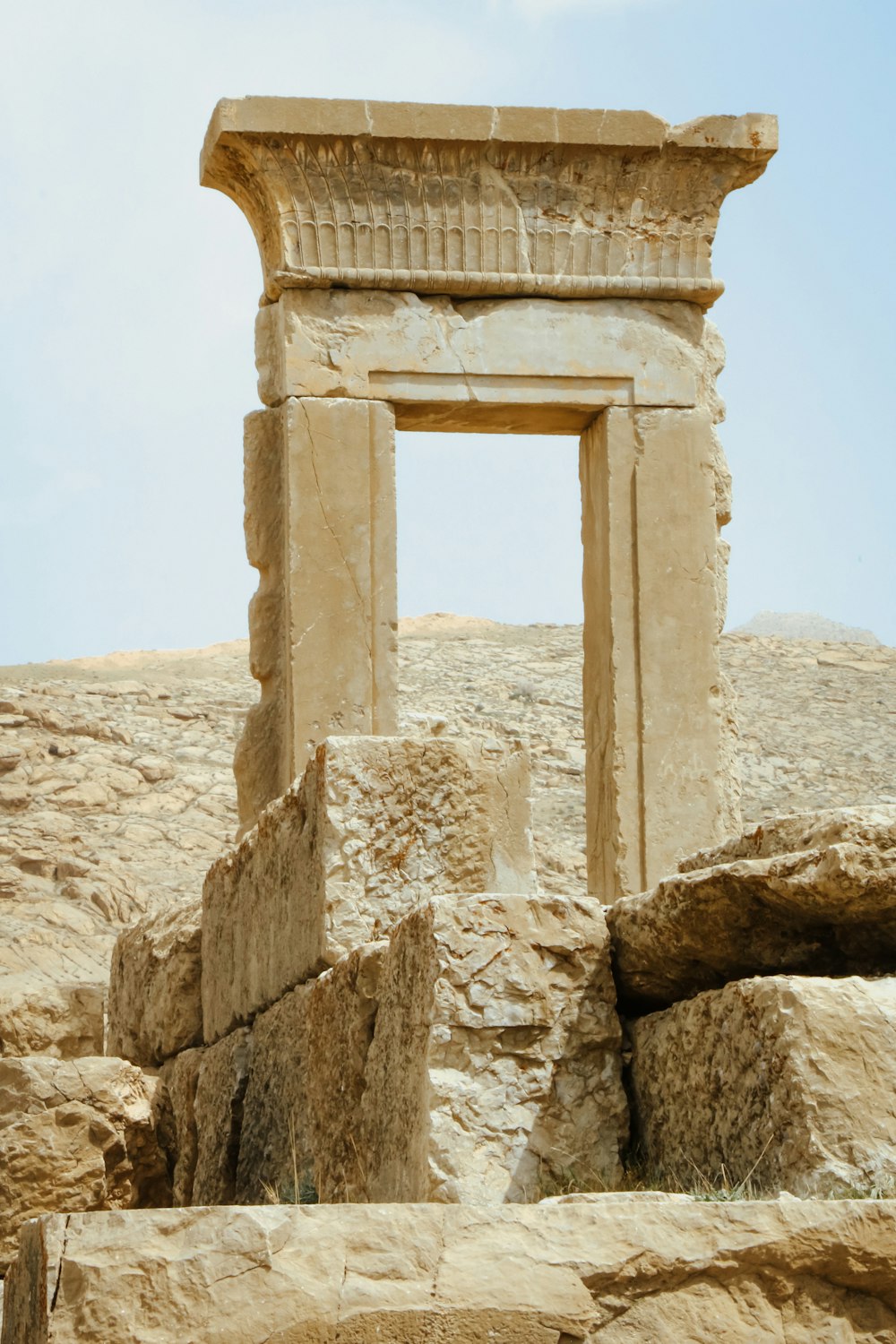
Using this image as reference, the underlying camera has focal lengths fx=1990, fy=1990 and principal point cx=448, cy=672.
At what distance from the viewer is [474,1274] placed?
255 centimetres

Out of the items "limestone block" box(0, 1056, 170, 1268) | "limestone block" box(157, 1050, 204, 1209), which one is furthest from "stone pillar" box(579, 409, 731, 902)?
"limestone block" box(0, 1056, 170, 1268)

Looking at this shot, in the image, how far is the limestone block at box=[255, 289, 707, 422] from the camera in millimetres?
8008

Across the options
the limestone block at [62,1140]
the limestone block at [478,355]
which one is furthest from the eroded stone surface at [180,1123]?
the limestone block at [478,355]

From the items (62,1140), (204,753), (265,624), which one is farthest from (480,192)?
(204,753)

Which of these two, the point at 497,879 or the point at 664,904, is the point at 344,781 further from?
the point at 664,904

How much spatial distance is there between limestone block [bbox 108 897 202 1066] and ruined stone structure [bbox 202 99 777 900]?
41.6 inches

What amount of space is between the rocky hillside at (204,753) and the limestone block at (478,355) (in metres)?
2.24

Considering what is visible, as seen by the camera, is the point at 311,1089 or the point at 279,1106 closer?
the point at 311,1089

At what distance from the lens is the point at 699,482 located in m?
8.27

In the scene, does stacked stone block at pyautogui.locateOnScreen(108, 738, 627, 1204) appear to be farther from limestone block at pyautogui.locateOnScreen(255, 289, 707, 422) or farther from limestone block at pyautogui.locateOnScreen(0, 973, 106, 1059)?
limestone block at pyautogui.locateOnScreen(255, 289, 707, 422)

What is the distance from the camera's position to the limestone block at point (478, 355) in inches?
315

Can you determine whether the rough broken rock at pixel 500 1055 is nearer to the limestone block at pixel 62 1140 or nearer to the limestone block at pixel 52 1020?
the limestone block at pixel 62 1140

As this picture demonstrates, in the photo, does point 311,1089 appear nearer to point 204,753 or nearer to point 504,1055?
point 504,1055

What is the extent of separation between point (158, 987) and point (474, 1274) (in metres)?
4.07
